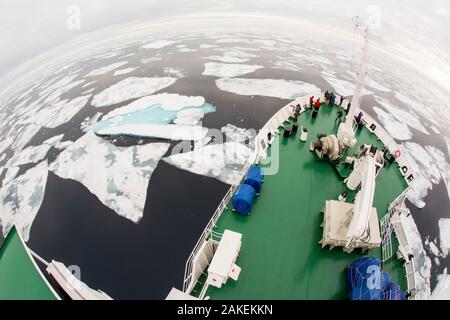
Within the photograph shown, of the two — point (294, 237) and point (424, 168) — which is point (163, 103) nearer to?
point (294, 237)

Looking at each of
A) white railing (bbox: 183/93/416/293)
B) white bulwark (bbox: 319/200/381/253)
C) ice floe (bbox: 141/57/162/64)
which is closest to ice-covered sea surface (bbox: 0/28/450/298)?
white railing (bbox: 183/93/416/293)

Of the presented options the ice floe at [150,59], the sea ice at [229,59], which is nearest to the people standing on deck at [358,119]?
the sea ice at [229,59]

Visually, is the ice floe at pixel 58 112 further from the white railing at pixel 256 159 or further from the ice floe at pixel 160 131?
the white railing at pixel 256 159

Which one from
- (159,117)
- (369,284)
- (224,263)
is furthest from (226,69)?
(369,284)

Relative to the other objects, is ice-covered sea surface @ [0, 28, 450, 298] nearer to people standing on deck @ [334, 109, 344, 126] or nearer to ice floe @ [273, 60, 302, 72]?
people standing on deck @ [334, 109, 344, 126]

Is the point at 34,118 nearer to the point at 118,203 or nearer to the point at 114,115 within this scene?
the point at 114,115

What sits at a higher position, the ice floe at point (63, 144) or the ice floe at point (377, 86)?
the ice floe at point (63, 144)
